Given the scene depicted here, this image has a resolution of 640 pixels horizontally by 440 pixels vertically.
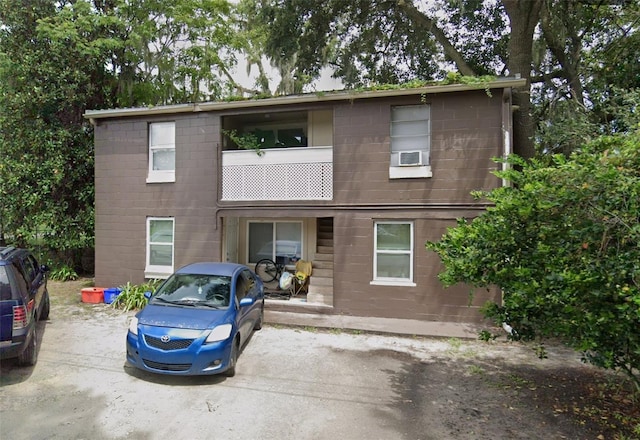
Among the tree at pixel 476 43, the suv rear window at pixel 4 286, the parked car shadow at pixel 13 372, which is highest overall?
the tree at pixel 476 43

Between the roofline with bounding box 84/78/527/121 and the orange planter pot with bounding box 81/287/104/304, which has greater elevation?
the roofline with bounding box 84/78/527/121

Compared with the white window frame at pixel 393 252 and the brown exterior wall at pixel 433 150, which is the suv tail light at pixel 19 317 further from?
the white window frame at pixel 393 252

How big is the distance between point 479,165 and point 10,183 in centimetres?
1438

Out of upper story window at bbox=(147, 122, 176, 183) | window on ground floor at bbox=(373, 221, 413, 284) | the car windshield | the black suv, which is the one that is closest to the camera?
the black suv

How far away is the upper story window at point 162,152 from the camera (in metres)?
10.6

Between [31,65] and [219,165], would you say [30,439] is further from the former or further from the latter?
[31,65]

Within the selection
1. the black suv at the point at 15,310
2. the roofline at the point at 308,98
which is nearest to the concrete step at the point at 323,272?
the roofline at the point at 308,98

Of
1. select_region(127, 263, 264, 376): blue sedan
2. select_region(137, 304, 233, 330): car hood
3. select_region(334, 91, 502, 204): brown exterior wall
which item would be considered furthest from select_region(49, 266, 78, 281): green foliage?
select_region(334, 91, 502, 204): brown exterior wall

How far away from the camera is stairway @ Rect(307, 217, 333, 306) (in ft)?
31.7

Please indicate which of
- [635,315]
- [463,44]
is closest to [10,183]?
[635,315]

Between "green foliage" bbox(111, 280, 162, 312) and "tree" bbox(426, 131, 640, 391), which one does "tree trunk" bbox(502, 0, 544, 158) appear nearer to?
"tree" bbox(426, 131, 640, 391)

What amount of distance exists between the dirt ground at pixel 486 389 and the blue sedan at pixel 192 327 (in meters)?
1.09

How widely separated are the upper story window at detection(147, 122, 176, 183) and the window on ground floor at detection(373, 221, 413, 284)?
613 cm

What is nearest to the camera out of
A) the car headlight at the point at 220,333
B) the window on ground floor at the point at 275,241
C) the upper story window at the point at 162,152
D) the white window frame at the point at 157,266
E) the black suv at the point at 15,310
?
the black suv at the point at 15,310
